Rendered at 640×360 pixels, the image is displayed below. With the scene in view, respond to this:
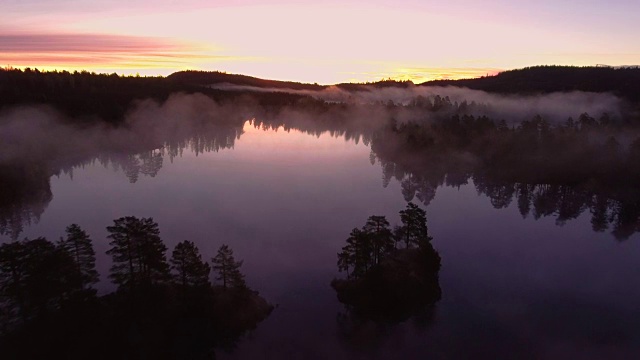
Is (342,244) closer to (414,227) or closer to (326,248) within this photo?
(326,248)

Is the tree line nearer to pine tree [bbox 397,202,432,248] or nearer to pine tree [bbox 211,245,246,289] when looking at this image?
pine tree [bbox 211,245,246,289]

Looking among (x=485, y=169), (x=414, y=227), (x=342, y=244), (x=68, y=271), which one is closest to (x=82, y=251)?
(x=68, y=271)

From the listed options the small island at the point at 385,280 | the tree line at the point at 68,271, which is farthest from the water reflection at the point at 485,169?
the small island at the point at 385,280

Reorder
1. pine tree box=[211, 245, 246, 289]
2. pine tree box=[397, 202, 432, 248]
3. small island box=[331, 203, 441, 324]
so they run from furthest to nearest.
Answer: pine tree box=[397, 202, 432, 248] < small island box=[331, 203, 441, 324] < pine tree box=[211, 245, 246, 289]

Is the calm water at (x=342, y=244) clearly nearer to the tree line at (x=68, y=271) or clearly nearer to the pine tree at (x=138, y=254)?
the tree line at (x=68, y=271)

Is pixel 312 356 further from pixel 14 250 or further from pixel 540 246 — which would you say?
pixel 540 246

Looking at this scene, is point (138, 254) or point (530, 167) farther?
point (530, 167)

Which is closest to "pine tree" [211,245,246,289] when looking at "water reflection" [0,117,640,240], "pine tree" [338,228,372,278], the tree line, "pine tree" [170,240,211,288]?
the tree line
